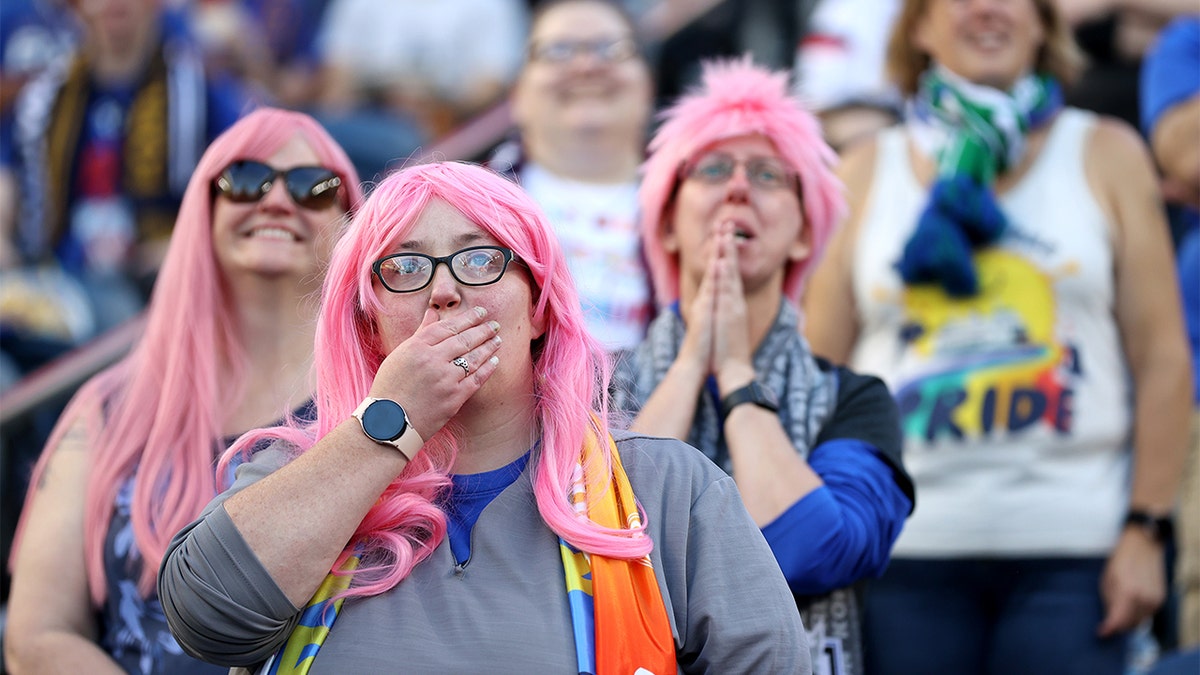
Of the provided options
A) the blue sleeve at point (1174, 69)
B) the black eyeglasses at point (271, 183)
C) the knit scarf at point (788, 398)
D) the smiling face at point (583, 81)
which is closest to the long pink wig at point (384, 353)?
the knit scarf at point (788, 398)

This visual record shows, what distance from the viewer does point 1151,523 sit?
11.0 feet

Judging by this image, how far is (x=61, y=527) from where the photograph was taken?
2.78 meters

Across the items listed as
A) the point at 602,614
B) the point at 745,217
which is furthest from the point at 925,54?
the point at 602,614

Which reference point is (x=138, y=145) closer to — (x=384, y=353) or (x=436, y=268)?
(x=384, y=353)

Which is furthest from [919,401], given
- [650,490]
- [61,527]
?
[61,527]

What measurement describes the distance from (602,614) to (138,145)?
14.2 ft

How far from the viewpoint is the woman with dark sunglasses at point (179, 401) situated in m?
2.72

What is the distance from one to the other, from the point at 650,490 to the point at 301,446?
57cm

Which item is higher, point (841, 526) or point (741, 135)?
point (741, 135)

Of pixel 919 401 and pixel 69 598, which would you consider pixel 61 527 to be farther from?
pixel 919 401

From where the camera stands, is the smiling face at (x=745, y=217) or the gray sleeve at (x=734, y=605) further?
the smiling face at (x=745, y=217)

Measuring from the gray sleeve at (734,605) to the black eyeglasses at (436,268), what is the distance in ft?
1.56

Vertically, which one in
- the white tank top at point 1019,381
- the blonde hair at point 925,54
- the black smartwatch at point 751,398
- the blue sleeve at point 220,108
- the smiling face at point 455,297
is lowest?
the white tank top at point 1019,381

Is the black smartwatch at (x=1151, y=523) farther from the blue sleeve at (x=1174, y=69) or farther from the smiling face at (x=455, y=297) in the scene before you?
the smiling face at (x=455, y=297)
